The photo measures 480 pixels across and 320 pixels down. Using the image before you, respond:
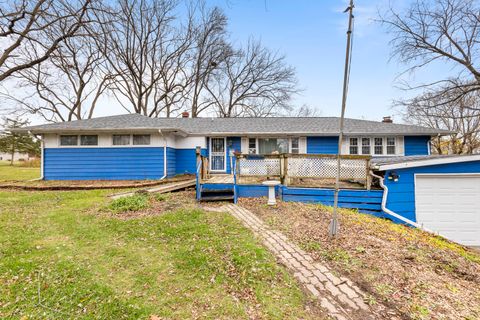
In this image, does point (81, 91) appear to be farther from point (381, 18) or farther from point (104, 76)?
point (381, 18)

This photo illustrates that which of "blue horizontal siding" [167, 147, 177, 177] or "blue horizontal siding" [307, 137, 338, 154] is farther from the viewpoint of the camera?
"blue horizontal siding" [307, 137, 338, 154]

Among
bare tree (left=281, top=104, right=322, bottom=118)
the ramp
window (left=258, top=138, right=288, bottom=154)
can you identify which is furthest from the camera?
bare tree (left=281, top=104, right=322, bottom=118)

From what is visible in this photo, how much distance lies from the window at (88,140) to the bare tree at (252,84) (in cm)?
1495

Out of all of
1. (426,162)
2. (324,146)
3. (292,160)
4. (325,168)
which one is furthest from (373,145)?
(292,160)

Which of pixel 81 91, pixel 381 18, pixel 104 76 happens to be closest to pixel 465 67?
pixel 381 18

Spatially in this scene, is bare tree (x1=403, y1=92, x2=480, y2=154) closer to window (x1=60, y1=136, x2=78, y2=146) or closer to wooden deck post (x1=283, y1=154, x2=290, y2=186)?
wooden deck post (x1=283, y1=154, x2=290, y2=186)

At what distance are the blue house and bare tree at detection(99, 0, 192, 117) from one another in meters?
10.7

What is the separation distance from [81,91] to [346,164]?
963 inches

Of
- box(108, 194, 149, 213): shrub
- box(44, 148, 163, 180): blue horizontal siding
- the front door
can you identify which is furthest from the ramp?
the front door

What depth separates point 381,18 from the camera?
11.9 metres

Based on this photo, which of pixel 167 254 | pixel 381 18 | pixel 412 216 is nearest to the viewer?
pixel 167 254

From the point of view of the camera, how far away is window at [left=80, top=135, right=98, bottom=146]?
10.8m

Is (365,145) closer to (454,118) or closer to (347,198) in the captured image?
(454,118)

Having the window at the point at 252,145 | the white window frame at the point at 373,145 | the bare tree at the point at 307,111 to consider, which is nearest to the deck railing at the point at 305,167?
the window at the point at 252,145
